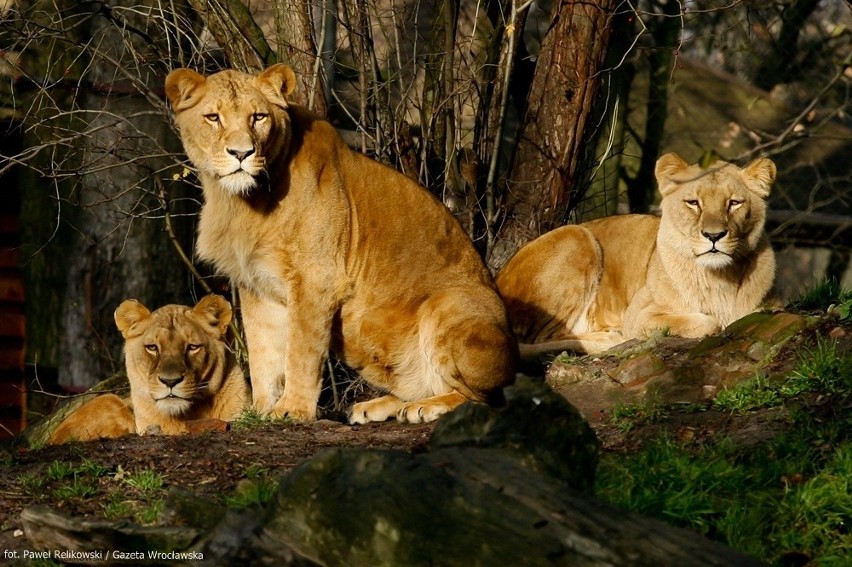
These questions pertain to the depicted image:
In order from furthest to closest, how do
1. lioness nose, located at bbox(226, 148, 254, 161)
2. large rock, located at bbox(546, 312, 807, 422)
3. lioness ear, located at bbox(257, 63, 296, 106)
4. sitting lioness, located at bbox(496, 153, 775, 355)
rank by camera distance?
1. sitting lioness, located at bbox(496, 153, 775, 355)
2. lioness ear, located at bbox(257, 63, 296, 106)
3. lioness nose, located at bbox(226, 148, 254, 161)
4. large rock, located at bbox(546, 312, 807, 422)

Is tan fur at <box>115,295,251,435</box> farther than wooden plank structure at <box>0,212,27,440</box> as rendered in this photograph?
No

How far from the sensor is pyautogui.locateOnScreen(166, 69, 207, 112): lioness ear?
6270 millimetres

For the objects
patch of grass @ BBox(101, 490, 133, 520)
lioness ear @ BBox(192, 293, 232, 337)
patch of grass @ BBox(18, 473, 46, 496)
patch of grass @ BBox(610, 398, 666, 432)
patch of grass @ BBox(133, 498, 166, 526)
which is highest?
lioness ear @ BBox(192, 293, 232, 337)

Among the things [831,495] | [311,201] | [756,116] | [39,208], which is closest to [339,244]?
[311,201]

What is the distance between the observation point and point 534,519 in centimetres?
350

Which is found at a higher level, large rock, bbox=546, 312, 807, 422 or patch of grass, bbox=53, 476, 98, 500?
large rock, bbox=546, 312, 807, 422

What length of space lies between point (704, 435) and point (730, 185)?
272 cm

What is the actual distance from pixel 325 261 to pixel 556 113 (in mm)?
2394

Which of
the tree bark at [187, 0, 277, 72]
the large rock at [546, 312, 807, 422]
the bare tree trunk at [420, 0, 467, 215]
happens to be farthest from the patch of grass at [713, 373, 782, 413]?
the tree bark at [187, 0, 277, 72]

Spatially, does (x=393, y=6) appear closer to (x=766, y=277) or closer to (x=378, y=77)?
(x=378, y=77)

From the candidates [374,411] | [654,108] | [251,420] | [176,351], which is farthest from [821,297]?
[654,108]

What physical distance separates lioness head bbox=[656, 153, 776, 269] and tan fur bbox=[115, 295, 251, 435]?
287 centimetres

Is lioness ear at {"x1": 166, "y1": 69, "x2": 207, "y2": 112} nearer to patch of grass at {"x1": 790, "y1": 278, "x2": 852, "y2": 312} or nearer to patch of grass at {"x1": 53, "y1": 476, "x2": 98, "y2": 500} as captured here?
patch of grass at {"x1": 53, "y1": 476, "x2": 98, "y2": 500}

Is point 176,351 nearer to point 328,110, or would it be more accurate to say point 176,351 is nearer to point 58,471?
point 58,471
